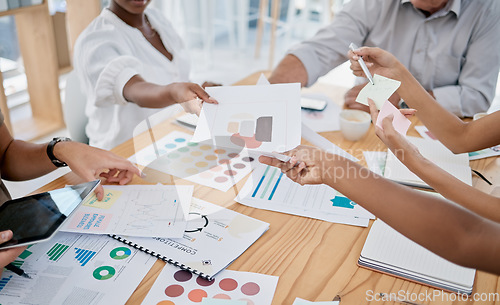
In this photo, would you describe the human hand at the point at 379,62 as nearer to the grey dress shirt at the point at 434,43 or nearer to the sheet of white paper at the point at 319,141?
the sheet of white paper at the point at 319,141

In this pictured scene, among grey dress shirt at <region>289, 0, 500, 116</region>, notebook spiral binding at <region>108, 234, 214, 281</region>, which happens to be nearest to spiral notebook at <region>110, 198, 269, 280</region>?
notebook spiral binding at <region>108, 234, 214, 281</region>

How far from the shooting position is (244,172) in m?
1.11

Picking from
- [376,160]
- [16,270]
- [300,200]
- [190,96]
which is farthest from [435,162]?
[16,270]

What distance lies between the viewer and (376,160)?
1.19 meters

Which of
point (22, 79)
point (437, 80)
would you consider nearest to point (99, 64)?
point (437, 80)

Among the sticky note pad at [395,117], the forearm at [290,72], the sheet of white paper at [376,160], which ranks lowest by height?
the sheet of white paper at [376,160]

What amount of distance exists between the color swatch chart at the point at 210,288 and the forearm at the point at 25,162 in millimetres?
477

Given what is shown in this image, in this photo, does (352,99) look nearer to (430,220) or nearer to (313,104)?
(313,104)

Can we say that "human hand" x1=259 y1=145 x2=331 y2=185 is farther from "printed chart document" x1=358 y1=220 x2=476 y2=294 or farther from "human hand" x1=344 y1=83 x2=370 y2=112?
"human hand" x1=344 y1=83 x2=370 y2=112

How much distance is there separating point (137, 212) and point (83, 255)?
0.15m

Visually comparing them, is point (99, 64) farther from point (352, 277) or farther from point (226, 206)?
point (352, 277)

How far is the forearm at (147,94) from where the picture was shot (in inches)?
→ 48.8

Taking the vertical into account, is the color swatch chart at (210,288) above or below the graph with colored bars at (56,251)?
below

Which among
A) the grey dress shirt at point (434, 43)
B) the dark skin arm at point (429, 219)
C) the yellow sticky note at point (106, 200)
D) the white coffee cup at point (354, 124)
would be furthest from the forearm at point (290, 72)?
the dark skin arm at point (429, 219)
